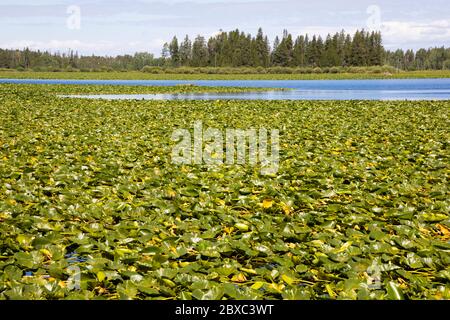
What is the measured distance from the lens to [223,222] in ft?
17.1

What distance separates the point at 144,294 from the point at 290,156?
6340 millimetres

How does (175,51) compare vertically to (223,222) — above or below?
above

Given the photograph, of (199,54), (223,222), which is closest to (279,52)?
(199,54)

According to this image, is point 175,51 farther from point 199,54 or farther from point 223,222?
point 223,222

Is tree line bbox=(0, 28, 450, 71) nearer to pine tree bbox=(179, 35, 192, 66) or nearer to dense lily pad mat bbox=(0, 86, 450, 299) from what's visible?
pine tree bbox=(179, 35, 192, 66)

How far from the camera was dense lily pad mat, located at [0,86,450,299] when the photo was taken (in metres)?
3.56

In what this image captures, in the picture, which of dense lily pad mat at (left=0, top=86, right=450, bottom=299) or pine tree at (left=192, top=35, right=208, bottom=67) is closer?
dense lily pad mat at (left=0, top=86, right=450, bottom=299)

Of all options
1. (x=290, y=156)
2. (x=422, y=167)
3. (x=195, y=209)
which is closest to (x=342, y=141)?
(x=290, y=156)

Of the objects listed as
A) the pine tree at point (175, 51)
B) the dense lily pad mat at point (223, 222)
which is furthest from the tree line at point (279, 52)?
the dense lily pad mat at point (223, 222)

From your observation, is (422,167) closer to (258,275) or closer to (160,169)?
(160,169)

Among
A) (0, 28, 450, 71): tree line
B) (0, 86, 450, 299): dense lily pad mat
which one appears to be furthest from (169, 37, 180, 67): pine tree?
(0, 86, 450, 299): dense lily pad mat

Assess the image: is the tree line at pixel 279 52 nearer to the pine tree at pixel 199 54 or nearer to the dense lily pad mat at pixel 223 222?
the pine tree at pixel 199 54

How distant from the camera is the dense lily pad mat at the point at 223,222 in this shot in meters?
3.56

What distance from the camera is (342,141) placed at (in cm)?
1131
